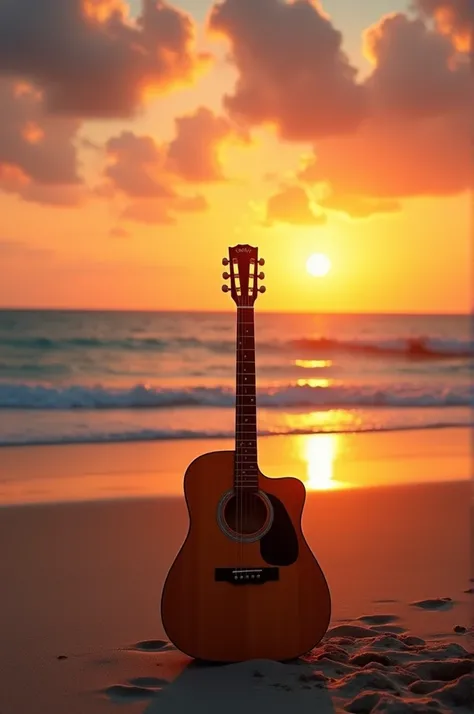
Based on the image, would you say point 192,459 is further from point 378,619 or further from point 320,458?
point 378,619

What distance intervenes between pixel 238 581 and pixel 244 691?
0.40 m

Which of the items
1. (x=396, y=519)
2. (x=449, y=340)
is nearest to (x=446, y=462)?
(x=396, y=519)

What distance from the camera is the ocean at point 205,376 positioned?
10.7 metres

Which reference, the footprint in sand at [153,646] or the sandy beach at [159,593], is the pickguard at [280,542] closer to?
the sandy beach at [159,593]

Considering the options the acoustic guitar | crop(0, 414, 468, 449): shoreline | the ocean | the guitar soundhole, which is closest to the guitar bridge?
the acoustic guitar

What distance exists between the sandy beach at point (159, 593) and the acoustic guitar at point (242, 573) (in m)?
0.11

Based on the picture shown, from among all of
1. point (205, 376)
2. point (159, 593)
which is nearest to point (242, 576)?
point (159, 593)

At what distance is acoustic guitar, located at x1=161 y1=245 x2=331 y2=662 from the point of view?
3406 mm

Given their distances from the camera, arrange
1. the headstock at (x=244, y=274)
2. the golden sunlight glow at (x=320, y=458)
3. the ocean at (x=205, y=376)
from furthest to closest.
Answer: the ocean at (x=205, y=376) → the golden sunlight glow at (x=320, y=458) → the headstock at (x=244, y=274)

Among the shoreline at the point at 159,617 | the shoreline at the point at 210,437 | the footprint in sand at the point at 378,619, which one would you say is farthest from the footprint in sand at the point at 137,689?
the shoreline at the point at 210,437

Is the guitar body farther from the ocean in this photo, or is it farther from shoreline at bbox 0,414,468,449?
the ocean

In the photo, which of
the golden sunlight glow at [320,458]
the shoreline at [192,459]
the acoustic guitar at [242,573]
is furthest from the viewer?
the golden sunlight glow at [320,458]

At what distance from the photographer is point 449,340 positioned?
3434 cm

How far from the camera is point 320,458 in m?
8.32
